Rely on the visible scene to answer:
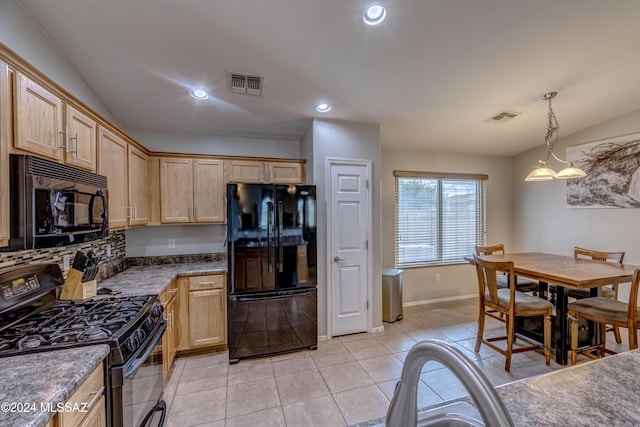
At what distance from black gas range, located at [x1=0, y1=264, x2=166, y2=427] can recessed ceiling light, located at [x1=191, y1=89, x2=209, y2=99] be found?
179 cm

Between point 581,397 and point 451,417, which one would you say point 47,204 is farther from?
point 581,397

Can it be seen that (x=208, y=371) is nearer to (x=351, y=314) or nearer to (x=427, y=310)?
(x=351, y=314)

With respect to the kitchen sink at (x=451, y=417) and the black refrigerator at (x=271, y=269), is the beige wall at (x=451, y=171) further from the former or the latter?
the kitchen sink at (x=451, y=417)

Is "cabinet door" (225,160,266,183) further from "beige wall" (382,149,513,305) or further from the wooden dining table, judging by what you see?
the wooden dining table

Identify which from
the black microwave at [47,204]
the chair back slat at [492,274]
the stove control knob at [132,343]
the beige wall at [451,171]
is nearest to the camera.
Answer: the black microwave at [47,204]

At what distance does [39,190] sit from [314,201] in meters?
2.10

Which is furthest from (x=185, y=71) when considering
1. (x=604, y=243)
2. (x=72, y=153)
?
(x=604, y=243)

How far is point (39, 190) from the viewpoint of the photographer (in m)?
1.31

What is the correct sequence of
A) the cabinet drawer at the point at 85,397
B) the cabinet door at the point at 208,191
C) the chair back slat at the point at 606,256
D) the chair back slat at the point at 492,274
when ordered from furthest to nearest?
1. the cabinet door at the point at 208,191
2. the chair back slat at the point at 606,256
3. the chair back slat at the point at 492,274
4. the cabinet drawer at the point at 85,397

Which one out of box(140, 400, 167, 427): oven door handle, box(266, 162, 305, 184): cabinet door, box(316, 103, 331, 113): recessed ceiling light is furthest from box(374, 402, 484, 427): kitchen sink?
box(266, 162, 305, 184): cabinet door

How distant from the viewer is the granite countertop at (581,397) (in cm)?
71

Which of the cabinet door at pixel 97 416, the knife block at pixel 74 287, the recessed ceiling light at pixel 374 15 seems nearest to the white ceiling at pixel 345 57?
the recessed ceiling light at pixel 374 15

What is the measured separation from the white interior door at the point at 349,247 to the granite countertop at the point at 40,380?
2.32m

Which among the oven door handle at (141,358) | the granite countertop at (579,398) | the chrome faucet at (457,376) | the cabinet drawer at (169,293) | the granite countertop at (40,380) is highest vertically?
the chrome faucet at (457,376)
